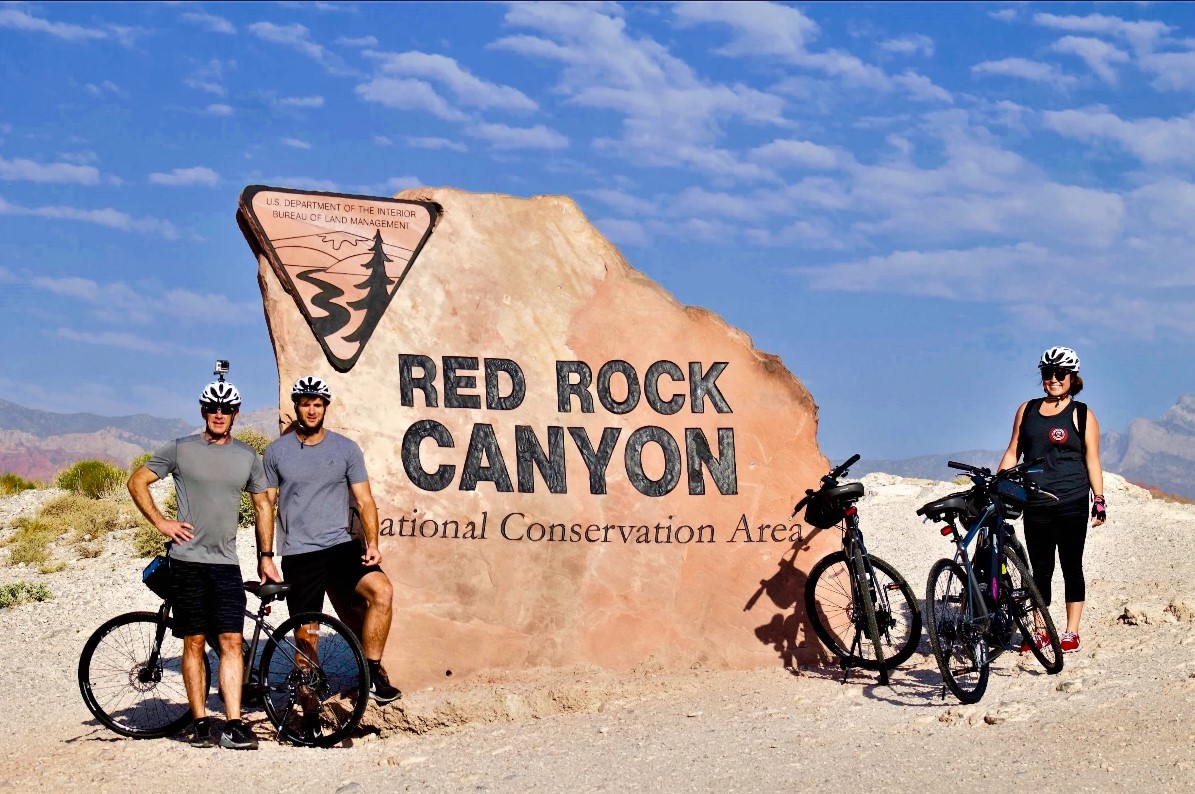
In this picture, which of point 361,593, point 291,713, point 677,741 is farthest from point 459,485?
point 677,741

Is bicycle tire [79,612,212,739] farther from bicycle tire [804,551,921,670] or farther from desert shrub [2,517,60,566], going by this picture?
desert shrub [2,517,60,566]

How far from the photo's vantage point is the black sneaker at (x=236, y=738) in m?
6.75

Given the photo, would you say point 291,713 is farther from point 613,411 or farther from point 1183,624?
point 1183,624

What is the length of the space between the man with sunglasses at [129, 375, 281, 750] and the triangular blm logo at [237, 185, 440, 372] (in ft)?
4.30

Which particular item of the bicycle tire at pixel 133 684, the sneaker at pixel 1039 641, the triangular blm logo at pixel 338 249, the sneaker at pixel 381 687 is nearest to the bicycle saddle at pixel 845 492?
the sneaker at pixel 1039 641

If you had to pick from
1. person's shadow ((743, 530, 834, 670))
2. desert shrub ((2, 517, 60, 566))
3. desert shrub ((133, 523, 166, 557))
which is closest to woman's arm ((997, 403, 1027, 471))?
person's shadow ((743, 530, 834, 670))

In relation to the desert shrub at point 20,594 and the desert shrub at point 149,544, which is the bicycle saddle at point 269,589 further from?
the desert shrub at point 149,544

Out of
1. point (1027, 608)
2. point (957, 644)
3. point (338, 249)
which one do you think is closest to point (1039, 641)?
point (1027, 608)

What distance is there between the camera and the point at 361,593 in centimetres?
733

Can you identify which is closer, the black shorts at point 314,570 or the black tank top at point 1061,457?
the black shorts at point 314,570

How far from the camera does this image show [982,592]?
7.51 metres

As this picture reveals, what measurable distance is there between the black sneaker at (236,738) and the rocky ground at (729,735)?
0.07 m

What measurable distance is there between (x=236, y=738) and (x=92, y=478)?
486 inches

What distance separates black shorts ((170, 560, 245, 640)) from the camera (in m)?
6.84
